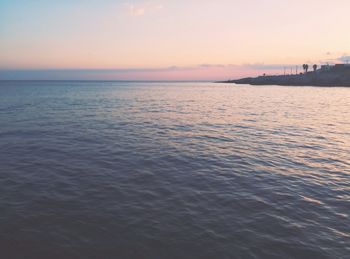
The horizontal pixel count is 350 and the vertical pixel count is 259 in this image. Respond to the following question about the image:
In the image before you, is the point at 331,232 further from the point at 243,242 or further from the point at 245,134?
the point at 245,134

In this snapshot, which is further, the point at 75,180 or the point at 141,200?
the point at 75,180

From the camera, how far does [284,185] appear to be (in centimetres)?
1468

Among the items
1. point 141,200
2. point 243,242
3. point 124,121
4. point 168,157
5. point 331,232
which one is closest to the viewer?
point 243,242

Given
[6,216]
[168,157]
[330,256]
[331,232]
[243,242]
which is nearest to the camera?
[330,256]

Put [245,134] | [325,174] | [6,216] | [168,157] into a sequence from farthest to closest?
1. [245,134]
2. [168,157]
3. [325,174]
4. [6,216]

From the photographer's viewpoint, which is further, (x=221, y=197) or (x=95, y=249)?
(x=221, y=197)

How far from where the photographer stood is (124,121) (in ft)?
121

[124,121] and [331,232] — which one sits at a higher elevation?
[124,121]

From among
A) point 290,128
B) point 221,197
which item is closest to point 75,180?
point 221,197

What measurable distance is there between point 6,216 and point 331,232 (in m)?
13.2

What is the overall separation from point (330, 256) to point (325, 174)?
29.6 feet

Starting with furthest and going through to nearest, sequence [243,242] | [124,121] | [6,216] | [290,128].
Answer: [124,121]
[290,128]
[6,216]
[243,242]

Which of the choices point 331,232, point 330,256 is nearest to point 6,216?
point 330,256

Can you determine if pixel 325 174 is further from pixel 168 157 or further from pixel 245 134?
pixel 245 134
